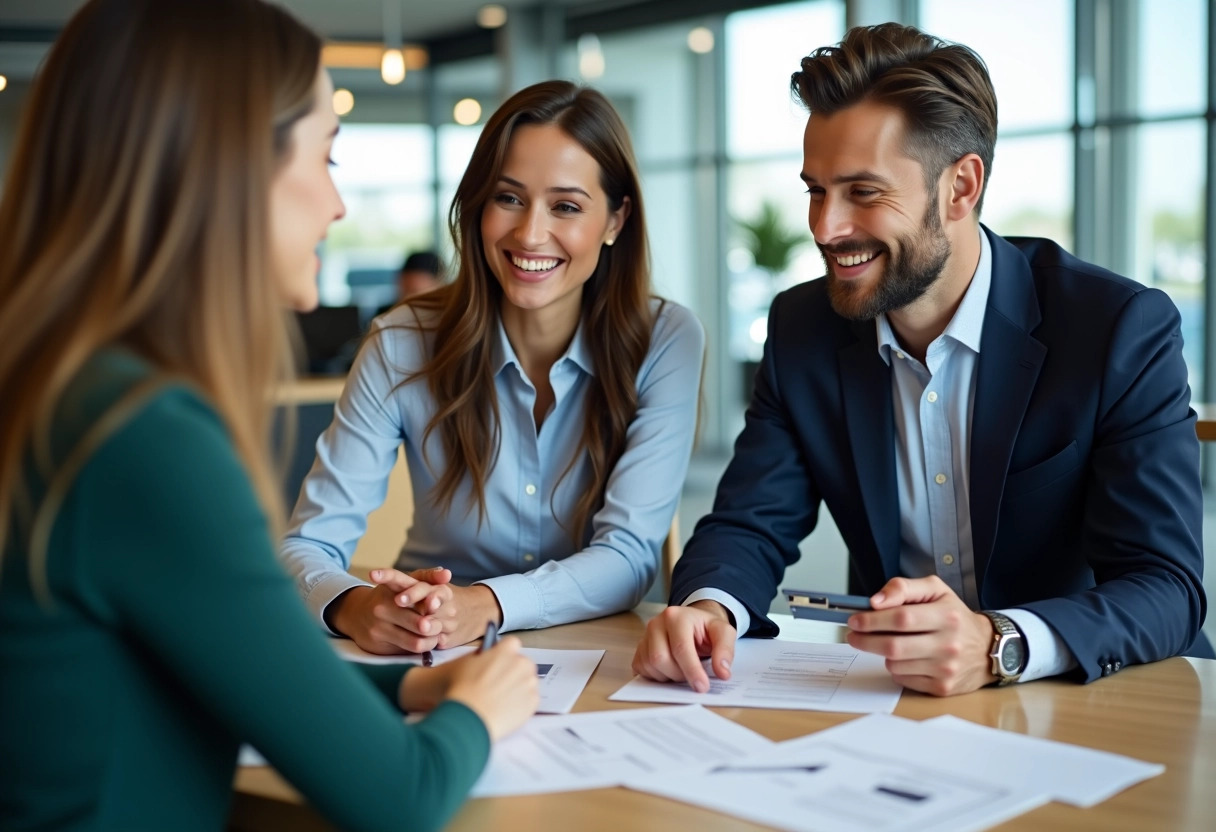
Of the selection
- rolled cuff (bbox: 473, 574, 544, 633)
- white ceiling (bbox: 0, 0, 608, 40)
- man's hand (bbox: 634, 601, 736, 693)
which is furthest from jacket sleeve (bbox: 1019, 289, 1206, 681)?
white ceiling (bbox: 0, 0, 608, 40)

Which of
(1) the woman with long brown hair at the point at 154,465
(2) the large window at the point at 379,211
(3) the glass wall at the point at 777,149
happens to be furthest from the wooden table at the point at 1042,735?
(2) the large window at the point at 379,211

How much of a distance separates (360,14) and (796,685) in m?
10.5

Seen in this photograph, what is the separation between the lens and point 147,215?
954mm

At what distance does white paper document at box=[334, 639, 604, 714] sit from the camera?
1.42 meters

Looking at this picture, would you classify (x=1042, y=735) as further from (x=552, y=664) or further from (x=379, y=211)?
(x=379, y=211)

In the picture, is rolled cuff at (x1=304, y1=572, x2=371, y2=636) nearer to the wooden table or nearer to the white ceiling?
the wooden table

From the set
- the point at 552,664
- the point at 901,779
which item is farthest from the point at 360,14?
the point at 901,779

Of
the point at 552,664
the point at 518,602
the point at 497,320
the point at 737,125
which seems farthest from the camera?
the point at 737,125

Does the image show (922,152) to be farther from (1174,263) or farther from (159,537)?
(1174,263)

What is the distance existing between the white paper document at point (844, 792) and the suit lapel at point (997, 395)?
755 millimetres

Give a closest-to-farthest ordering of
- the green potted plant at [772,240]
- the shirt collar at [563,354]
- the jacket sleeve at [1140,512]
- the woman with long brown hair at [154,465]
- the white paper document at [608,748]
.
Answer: the woman with long brown hair at [154,465]
the white paper document at [608,748]
the jacket sleeve at [1140,512]
the shirt collar at [563,354]
the green potted plant at [772,240]

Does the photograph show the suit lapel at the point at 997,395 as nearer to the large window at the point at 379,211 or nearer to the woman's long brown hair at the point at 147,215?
the woman's long brown hair at the point at 147,215

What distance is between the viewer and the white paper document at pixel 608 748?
1.18 metres

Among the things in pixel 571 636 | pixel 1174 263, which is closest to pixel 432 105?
pixel 1174 263
